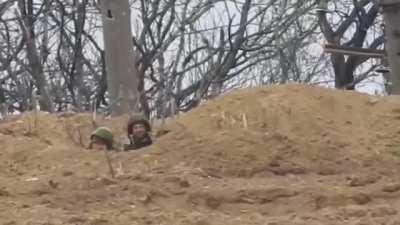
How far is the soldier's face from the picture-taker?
22.3ft

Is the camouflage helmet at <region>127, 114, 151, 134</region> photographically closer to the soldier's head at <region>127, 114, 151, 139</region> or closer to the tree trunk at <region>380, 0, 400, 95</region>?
the soldier's head at <region>127, 114, 151, 139</region>

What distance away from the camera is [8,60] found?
749 inches

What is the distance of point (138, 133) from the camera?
683 centimetres

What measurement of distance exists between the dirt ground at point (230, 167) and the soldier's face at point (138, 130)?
0.16 meters

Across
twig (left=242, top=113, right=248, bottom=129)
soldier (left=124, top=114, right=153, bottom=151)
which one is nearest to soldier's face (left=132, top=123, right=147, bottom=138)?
soldier (left=124, top=114, right=153, bottom=151)

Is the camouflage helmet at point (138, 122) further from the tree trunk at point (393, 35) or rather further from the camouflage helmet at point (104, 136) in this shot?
the tree trunk at point (393, 35)

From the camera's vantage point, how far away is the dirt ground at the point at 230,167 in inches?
187

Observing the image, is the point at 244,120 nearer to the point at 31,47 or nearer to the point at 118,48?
the point at 118,48

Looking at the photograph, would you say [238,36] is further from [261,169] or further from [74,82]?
[261,169]

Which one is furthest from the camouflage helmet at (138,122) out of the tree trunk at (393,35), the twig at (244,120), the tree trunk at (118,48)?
the tree trunk at (393,35)

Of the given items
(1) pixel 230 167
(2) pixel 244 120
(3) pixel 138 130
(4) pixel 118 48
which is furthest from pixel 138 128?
(4) pixel 118 48

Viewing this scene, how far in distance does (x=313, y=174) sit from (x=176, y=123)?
1.29 metres

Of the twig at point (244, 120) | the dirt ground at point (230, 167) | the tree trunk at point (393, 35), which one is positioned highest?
the tree trunk at point (393, 35)

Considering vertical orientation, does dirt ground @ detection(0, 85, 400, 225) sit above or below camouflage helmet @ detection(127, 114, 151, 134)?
below
